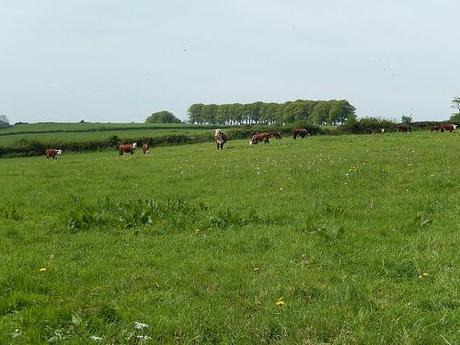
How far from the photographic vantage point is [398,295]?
712 centimetres

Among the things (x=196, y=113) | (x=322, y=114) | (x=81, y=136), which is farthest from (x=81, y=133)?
(x=196, y=113)

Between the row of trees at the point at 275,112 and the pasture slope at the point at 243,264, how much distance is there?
113 m

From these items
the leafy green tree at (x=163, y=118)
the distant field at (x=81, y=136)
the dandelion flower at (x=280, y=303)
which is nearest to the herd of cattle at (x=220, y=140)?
the distant field at (x=81, y=136)

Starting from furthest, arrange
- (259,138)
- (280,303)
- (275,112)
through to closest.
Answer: (275,112)
(259,138)
(280,303)

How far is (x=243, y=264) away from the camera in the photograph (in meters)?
8.86

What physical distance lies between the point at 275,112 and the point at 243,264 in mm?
148982

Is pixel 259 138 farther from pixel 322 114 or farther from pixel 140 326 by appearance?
pixel 322 114

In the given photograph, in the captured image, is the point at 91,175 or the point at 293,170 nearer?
the point at 293,170

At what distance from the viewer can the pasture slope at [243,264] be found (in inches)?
243

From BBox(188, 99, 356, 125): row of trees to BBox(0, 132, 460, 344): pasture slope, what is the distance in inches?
4449

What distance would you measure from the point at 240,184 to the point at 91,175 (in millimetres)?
9046

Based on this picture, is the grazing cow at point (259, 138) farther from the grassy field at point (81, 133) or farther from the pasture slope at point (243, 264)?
the pasture slope at point (243, 264)

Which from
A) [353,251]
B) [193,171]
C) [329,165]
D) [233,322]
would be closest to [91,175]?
[193,171]

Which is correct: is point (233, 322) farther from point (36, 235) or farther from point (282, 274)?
point (36, 235)
